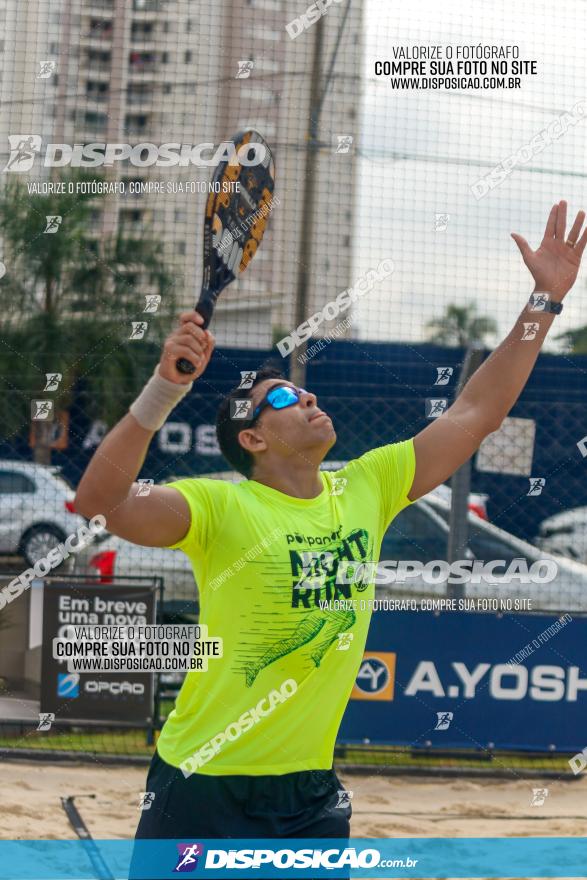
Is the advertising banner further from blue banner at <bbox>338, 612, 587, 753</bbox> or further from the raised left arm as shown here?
the raised left arm

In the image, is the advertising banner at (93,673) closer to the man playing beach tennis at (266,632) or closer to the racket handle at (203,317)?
the man playing beach tennis at (266,632)

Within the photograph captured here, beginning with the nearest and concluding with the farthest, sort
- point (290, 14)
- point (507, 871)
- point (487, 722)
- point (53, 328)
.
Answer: point (507, 871)
point (487, 722)
point (290, 14)
point (53, 328)

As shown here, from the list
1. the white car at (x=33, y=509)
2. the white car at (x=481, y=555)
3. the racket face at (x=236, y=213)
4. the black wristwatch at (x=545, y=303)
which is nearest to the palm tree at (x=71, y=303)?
the white car at (x=33, y=509)

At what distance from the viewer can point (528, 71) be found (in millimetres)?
6223

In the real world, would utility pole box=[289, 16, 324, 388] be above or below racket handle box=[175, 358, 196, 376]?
above

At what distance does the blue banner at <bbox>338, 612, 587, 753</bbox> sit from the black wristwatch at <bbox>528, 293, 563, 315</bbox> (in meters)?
3.17

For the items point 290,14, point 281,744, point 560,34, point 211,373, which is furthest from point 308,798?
point 290,14

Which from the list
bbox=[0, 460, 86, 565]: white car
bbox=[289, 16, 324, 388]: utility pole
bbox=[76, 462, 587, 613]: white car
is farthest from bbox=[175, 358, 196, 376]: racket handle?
bbox=[0, 460, 86, 565]: white car

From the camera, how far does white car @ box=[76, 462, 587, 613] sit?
6598mm

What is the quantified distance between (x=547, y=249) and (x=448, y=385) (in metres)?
3.08

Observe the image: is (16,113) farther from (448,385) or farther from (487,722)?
(487,722)

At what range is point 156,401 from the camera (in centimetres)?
247

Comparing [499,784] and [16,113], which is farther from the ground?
[16,113]

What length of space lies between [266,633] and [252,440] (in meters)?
0.56
